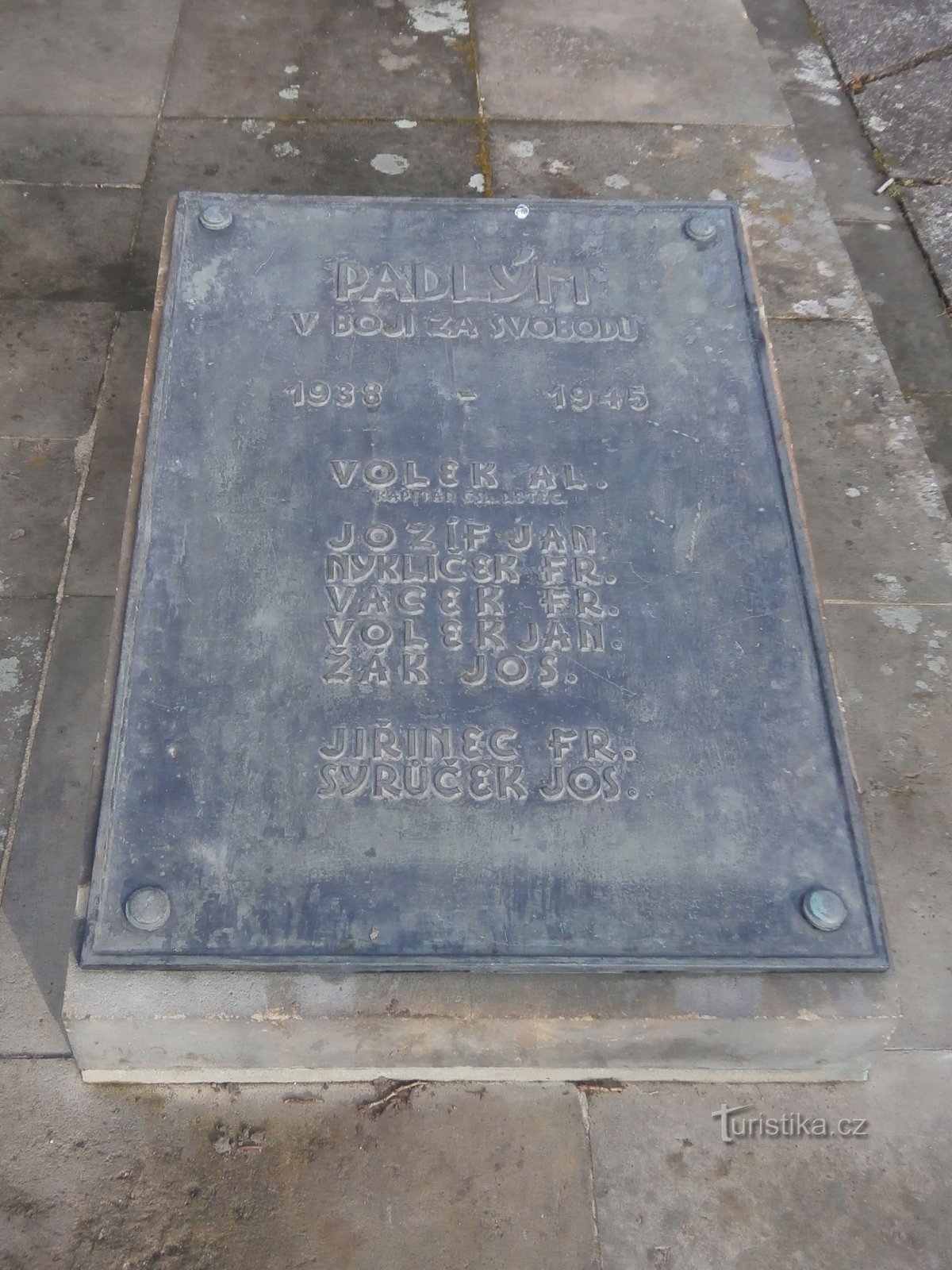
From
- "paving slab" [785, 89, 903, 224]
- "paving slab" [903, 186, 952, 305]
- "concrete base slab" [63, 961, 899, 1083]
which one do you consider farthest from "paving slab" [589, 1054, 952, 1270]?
"paving slab" [785, 89, 903, 224]

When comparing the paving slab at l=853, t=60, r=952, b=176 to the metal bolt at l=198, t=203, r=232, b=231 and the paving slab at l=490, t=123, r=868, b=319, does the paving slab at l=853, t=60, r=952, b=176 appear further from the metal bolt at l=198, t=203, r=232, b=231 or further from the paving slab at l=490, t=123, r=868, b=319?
the metal bolt at l=198, t=203, r=232, b=231

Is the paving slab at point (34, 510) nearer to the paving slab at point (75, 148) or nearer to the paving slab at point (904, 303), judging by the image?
the paving slab at point (75, 148)

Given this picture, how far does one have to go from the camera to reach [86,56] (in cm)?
433

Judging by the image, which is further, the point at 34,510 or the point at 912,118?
the point at 912,118

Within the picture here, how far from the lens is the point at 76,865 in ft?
8.13

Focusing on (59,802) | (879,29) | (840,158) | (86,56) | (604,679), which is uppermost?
(879,29)

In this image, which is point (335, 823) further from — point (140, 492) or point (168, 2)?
point (168, 2)

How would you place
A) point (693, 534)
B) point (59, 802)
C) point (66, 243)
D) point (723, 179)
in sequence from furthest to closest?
1. point (723, 179)
2. point (66, 243)
3. point (59, 802)
4. point (693, 534)

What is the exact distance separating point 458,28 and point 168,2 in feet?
4.69

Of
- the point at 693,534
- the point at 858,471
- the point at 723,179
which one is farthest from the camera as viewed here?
the point at 723,179

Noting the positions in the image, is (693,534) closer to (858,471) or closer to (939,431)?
(858,471)

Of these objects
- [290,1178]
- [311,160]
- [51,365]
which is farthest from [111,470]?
[290,1178]

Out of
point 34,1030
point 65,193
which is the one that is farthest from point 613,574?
point 65,193

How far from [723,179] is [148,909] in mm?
3771
